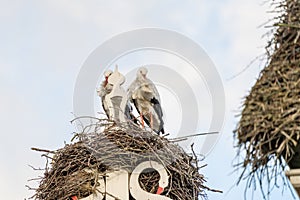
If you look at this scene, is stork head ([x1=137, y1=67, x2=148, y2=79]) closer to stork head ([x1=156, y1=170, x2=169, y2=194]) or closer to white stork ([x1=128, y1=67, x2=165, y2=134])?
white stork ([x1=128, y1=67, x2=165, y2=134])

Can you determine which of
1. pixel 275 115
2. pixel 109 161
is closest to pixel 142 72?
pixel 109 161

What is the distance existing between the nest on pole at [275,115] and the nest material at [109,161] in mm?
2375

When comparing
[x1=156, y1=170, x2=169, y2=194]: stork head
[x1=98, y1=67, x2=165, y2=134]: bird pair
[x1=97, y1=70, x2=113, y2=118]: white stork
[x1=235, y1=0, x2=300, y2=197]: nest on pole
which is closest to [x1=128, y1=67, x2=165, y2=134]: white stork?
[x1=98, y1=67, x2=165, y2=134]: bird pair

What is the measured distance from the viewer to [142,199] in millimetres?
4699

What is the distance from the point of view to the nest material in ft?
15.8

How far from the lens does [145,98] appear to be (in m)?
5.28

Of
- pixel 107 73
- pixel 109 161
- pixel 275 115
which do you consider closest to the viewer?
pixel 275 115

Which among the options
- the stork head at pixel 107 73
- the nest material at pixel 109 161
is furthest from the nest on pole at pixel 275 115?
the stork head at pixel 107 73

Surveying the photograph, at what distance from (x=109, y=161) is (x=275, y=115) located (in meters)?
2.60

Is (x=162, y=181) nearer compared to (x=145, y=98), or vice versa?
(x=162, y=181)

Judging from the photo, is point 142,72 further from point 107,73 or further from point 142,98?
point 107,73

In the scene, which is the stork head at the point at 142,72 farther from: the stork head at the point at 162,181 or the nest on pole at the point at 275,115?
the nest on pole at the point at 275,115

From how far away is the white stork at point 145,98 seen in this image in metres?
5.26

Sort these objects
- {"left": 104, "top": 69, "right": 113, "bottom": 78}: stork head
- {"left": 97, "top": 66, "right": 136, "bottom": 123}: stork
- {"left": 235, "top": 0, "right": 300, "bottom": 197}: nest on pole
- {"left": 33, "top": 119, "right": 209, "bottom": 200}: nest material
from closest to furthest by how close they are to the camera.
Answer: {"left": 235, "top": 0, "right": 300, "bottom": 197}: nest on pole < {"left": 33, "top": 119, "right": 209, "bottom": 200}: nest material < {"left": 97, "top": 66, "right": 136, "bottom": 123}: stork < {"left": 104, "top": 69, "right": 113, "bottom": 78}: stork head
